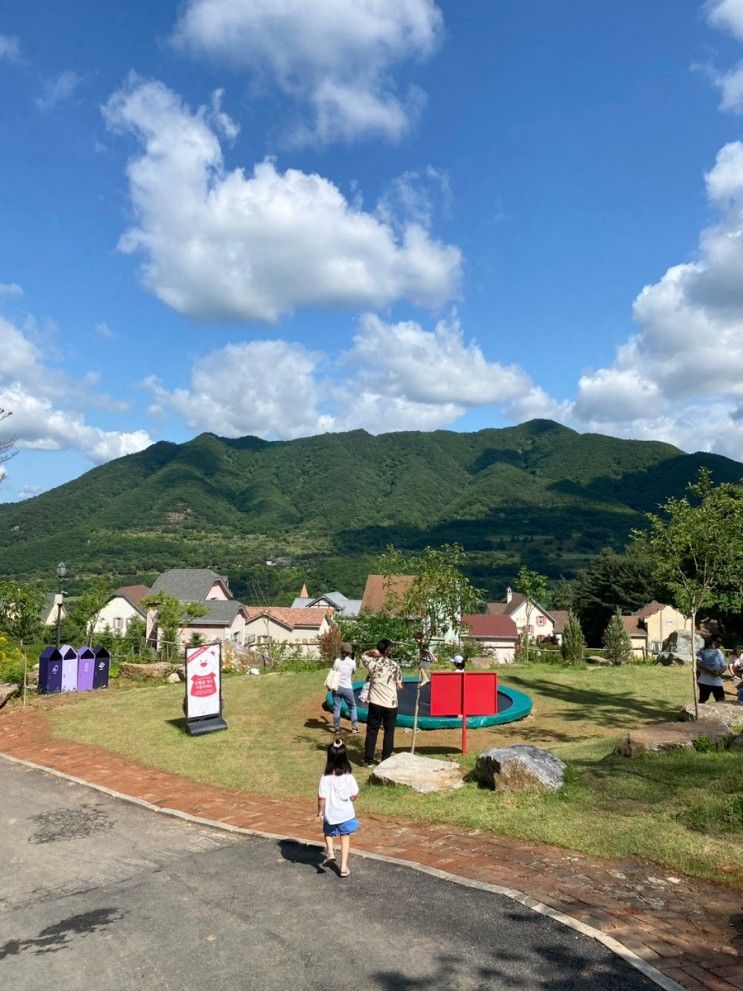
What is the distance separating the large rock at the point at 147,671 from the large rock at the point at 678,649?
59.7 feet

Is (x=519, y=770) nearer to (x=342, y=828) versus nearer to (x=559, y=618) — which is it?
(x=342, y=828)

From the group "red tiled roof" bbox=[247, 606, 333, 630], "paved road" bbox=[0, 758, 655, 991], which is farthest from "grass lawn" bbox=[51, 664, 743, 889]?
"red tiled roof" bbox=[247, 606, 333, 630]

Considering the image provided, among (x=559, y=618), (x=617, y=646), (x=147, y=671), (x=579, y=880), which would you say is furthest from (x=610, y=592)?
(x=579, y=880)

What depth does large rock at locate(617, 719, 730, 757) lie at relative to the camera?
1011 cm

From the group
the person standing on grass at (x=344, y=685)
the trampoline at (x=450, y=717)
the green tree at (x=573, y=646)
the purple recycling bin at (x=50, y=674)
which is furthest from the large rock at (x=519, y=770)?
the green tree at (x=573, y=646)

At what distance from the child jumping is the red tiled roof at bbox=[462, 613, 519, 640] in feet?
235

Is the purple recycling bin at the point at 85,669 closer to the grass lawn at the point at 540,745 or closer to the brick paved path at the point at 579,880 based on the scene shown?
the grass lawn at the point at 540,745

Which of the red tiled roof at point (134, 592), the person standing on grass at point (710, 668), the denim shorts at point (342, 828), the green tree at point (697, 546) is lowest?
the red tiled roof at point (134, 592)

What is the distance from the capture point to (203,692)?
14648 millimetres

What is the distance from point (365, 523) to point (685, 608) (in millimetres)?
183844

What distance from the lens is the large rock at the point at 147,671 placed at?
893 inches

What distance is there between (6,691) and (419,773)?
13.6m

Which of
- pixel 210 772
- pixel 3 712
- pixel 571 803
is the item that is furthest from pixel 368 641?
pixel 571 803

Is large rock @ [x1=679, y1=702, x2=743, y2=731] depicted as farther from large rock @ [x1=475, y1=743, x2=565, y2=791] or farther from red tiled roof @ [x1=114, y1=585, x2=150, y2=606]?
red tiled roof @ [x1=114, y1=585, x2=150, y2=606]
